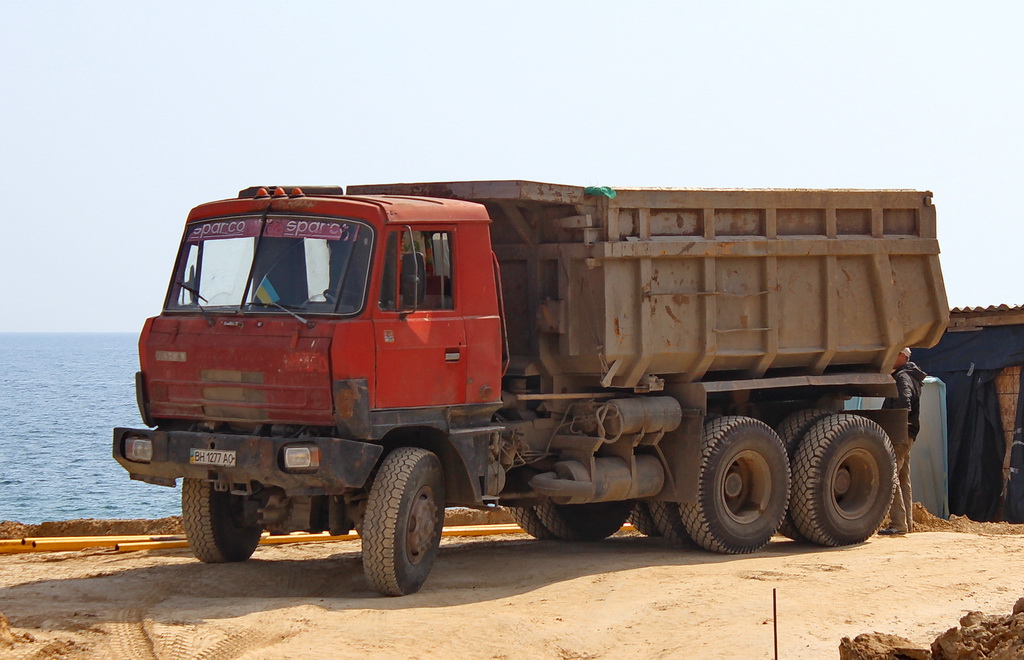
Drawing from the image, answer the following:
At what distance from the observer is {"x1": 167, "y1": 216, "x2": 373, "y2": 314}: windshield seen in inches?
387

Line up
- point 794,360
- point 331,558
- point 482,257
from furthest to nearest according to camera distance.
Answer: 1. point 794,360
2. point 331,558
3. point 482,257

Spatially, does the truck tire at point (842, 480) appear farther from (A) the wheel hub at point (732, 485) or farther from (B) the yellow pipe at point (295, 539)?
(B) the yellow pipe at point (295, 539)

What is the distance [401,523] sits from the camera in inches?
386

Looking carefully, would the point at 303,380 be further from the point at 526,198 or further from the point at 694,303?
the point at 694,303

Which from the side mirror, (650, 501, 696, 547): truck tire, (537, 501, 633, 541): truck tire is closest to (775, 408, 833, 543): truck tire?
(650, 501, 696, 547): truck tire

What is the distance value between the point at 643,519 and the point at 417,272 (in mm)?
4474

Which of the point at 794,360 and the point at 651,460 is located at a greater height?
the point at 794,360

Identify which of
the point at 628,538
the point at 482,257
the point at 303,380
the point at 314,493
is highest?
the point at 482,257

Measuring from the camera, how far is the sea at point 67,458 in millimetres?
29797

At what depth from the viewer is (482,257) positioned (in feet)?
34.9

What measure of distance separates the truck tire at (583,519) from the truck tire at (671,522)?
0.56m

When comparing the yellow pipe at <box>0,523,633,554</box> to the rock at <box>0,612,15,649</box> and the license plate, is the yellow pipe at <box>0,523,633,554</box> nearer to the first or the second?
the license plate

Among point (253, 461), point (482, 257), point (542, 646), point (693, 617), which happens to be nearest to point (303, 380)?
point (253, 461)

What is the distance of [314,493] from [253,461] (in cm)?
47
